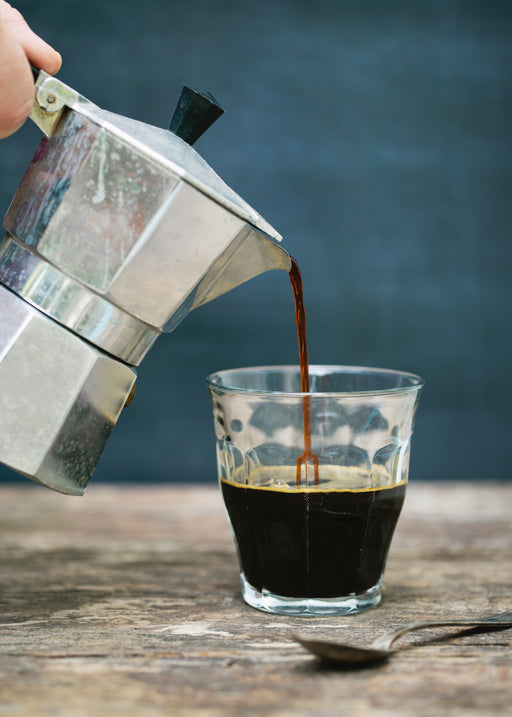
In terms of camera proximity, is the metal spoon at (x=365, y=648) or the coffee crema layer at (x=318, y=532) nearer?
the metal spoon at (x=365, y=648)

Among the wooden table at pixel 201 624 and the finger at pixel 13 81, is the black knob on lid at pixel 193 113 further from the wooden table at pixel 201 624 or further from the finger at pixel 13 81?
the wooden table at pixel 201 624

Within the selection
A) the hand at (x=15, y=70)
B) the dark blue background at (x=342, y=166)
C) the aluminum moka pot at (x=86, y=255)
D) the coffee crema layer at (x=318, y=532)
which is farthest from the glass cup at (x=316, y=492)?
the dark blue background at (x=342, y=166)

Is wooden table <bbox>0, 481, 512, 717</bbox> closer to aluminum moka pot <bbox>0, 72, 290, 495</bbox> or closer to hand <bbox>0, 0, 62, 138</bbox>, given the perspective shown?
aluminum moka pot <bbox>0, 72, 290, 495</bbox>

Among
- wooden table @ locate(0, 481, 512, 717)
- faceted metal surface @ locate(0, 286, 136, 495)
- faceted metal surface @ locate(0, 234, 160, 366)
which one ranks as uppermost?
faceted metal surface @ locate(0, 234, 160, 366)

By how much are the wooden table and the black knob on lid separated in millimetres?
342

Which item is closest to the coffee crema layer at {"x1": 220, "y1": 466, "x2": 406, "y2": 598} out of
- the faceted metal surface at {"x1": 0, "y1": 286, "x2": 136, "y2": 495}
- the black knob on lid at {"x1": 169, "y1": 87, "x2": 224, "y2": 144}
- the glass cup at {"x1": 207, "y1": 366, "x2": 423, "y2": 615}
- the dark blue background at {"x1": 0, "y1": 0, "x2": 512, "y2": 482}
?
the glass cup at {"x1": 207, "y1": 366, "x2": 423, "y2": 615}

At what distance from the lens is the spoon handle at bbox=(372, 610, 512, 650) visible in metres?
0.47

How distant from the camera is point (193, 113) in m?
0.53

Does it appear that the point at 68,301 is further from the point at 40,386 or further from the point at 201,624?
the point at 201,624

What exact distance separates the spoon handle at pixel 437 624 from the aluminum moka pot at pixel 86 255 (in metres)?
0.23

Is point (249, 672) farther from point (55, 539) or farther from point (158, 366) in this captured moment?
point (158, 366)

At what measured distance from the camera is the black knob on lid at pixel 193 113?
1.74 ft

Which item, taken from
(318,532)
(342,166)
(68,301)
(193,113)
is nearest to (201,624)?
(318,532)

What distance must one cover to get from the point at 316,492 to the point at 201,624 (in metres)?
0.12
